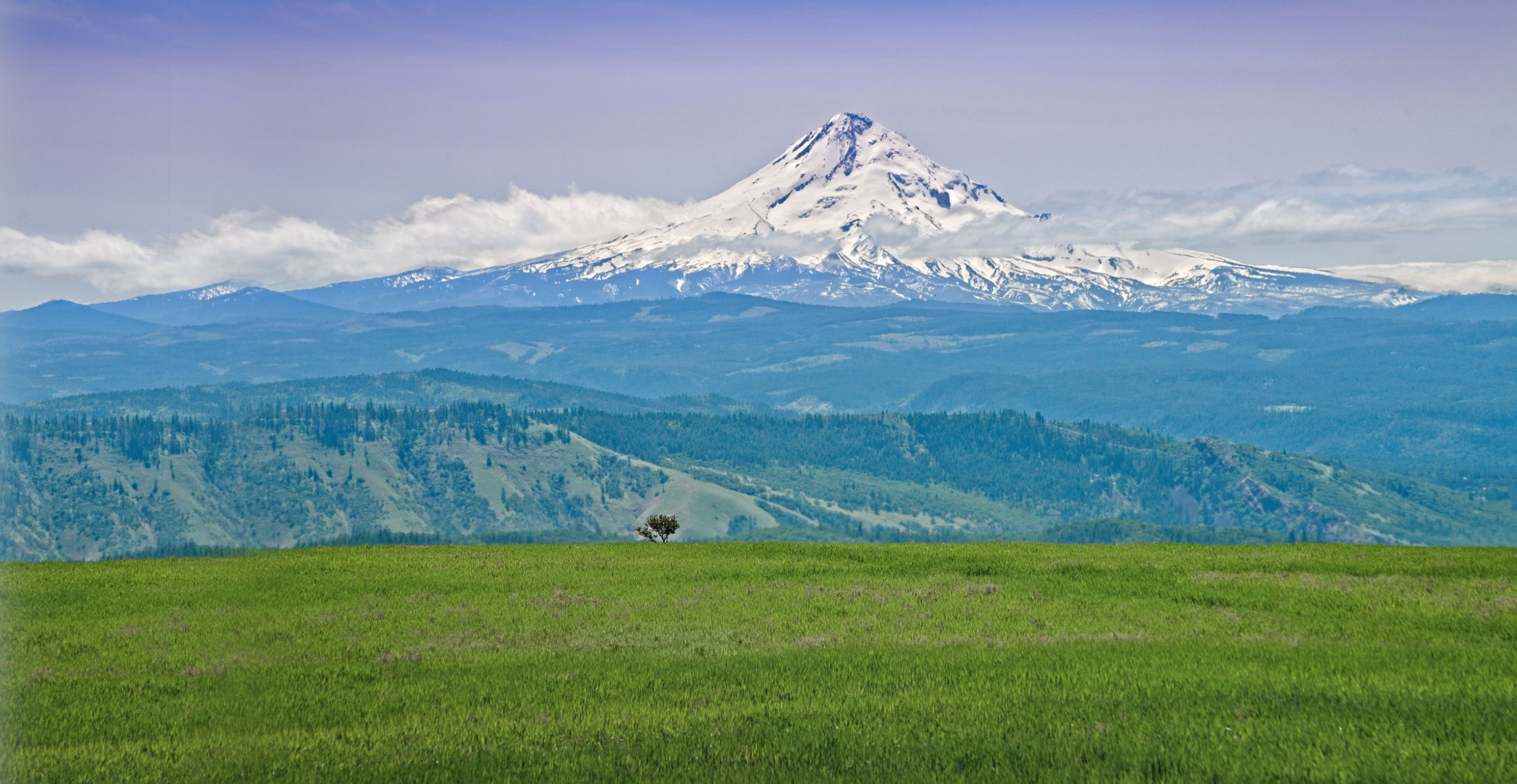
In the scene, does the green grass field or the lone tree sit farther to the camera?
the lone tree

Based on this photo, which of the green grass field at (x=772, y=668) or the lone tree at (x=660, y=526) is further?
the lone tree at (x=660, y=526)

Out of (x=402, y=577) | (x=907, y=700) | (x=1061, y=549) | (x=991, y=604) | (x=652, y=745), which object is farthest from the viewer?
(x=1061, y=549)

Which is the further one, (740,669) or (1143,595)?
(1143,595)

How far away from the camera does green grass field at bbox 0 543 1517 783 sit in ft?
69.7

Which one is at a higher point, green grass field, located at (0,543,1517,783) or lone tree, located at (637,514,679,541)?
green grass field, located at (0,543,1517,783)

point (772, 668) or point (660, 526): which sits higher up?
point (772, 668)

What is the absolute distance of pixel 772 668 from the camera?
1127 inches

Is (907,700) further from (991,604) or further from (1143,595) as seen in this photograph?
(1143,595)

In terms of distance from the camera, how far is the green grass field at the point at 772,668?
21234mm

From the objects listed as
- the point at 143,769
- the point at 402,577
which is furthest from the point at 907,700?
the point at 402,577

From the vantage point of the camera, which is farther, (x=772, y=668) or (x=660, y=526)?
(x=660, y=526)

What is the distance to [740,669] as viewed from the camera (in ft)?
93.6

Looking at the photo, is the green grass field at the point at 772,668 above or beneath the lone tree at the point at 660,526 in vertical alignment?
above

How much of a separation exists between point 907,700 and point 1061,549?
23423 mm
